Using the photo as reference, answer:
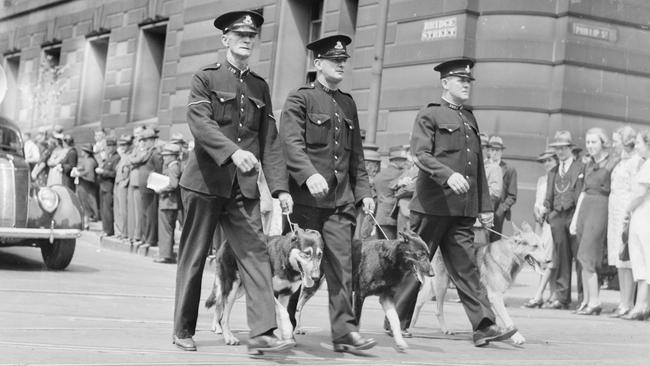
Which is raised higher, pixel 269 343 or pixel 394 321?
pixel 394 321

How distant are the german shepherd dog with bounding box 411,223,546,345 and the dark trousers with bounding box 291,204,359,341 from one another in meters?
1.43

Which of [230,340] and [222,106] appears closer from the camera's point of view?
[222,106]

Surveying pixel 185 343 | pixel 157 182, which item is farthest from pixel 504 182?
pixel 185 343

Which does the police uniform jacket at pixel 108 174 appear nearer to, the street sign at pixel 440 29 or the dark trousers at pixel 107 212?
the dark trousers at pixel 107 212

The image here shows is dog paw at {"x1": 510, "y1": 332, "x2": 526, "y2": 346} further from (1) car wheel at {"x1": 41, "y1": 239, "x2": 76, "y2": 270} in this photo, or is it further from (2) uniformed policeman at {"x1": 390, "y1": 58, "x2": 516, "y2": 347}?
(1) car wheel at {"x1": 41, "y1": 239, "x2": 76, "y2": 270}

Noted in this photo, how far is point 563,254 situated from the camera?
12953mm

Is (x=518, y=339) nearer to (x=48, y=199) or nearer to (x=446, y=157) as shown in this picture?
(x=446, y=157)

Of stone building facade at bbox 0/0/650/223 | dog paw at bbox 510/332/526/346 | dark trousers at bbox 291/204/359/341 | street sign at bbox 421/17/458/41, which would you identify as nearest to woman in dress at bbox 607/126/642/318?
dog paw at bbox 510/332/526/346

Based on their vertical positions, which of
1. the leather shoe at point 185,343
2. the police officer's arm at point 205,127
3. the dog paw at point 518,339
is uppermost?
the police officer's arm at point 205,127

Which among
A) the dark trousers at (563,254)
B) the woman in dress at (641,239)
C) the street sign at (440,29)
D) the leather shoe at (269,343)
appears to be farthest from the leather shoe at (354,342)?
the street sign at (440,29)

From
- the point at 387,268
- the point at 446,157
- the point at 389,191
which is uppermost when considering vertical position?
the point at 389,191

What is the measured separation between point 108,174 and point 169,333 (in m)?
13.6

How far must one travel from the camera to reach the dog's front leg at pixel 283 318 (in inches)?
285

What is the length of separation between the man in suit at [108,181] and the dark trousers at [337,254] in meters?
13.5
